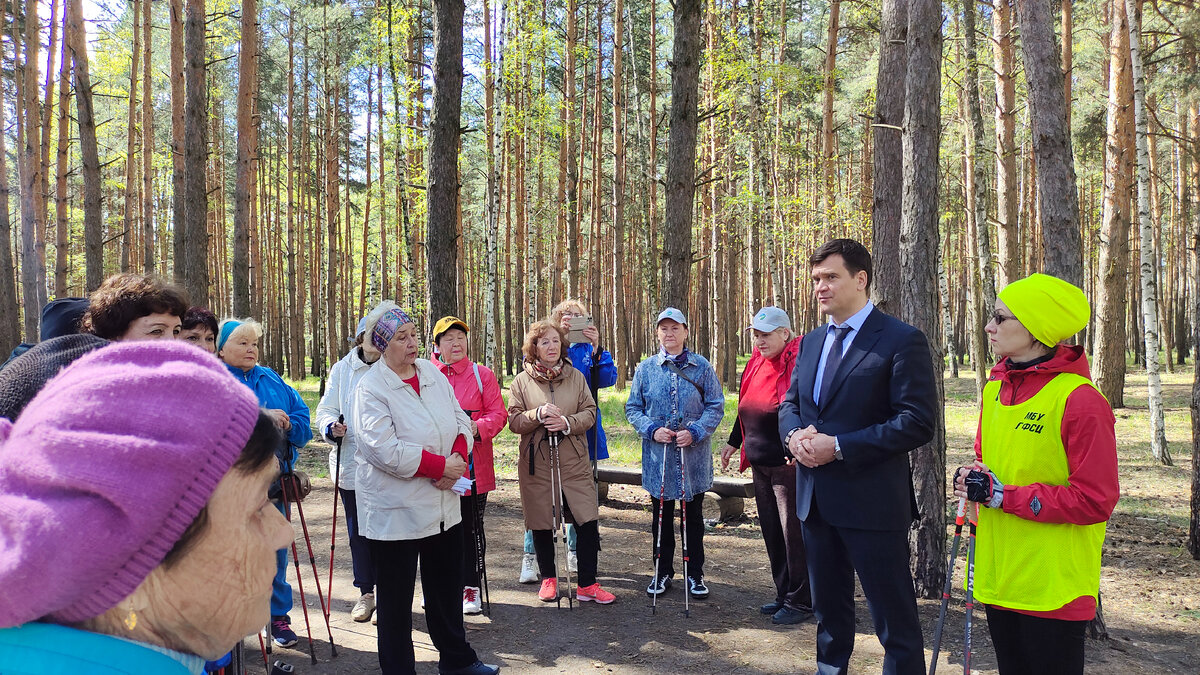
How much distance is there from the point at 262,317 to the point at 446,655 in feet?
95.3

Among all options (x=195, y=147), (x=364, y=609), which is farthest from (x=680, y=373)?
(x=195, y=147)

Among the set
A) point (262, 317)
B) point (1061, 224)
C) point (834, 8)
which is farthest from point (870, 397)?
point (262, 317)

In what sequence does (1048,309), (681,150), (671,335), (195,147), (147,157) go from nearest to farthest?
(1048,309), (671,335), (681,150), (195,147), (147,157)

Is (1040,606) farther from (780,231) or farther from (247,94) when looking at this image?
(780,231)

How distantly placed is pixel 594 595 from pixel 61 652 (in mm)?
4926

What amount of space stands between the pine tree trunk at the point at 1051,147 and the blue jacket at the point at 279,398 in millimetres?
4815

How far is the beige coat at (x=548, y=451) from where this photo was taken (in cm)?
560

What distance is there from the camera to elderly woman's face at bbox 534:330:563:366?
573cm

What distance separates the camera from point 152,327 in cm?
328

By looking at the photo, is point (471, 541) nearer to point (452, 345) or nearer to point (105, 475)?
point (452, 345)

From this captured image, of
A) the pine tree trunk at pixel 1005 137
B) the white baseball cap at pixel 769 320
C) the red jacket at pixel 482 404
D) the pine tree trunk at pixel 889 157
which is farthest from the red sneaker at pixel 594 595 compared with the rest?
the pine tree trunk at pixel 1005 137

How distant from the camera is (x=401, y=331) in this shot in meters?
4.15

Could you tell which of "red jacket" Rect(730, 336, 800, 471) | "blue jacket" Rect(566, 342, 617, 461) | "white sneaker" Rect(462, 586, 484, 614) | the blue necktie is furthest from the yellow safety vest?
"blue jacket" Rect(566, 342, 617, 461)

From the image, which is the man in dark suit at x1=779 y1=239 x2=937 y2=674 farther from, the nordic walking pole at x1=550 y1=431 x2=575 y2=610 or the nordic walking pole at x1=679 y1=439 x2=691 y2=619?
the nordic walking pole at x1=550 y1=431 x2=575 y2=610
